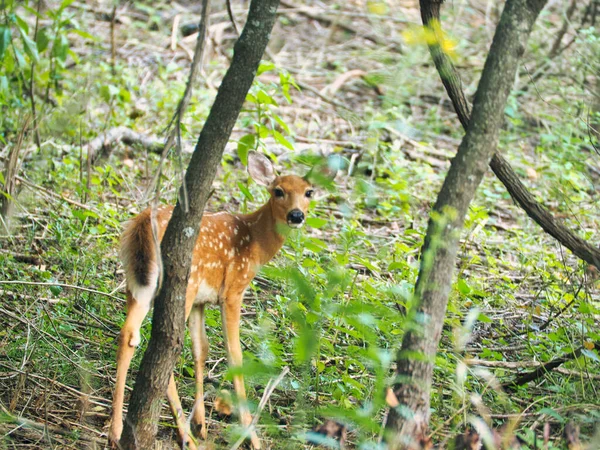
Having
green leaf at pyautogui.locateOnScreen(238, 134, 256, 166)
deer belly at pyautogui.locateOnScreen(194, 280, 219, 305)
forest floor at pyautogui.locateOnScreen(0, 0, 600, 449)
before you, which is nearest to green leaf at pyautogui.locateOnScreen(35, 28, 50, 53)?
forest floor at pyautogui.locateOnScreen(0, 0, 600, 449)

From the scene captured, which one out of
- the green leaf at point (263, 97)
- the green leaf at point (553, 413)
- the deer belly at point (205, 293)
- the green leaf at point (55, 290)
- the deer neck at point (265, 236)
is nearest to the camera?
the green leaf at point (553, 413)

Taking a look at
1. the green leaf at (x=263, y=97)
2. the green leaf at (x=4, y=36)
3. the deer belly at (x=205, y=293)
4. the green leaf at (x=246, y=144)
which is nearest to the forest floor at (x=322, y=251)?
the green leaf at (x=263, y=97)

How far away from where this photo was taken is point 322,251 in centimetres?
595

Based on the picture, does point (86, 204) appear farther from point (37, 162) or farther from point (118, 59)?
point (118, 59)

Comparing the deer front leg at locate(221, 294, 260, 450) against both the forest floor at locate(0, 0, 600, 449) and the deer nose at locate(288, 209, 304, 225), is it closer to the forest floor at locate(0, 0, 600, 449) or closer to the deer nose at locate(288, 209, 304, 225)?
the forest floor at locate(0, 0, 600, 449)

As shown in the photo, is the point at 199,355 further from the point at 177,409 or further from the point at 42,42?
the point at 42,42

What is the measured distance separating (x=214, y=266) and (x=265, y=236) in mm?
585

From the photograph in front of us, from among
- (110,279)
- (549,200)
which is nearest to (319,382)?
(110,279)

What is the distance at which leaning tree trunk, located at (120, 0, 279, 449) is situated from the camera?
324cm

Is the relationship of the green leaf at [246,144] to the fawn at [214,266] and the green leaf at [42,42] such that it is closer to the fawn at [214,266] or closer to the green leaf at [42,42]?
the fawn at [214,266]

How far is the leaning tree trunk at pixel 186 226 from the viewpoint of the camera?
3242 mm

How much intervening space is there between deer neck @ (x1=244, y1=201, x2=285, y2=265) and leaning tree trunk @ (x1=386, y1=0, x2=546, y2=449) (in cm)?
233

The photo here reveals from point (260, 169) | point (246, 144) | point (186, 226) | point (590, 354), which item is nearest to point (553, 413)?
point (590, 354)

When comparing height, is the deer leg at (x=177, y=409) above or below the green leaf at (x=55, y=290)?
below
